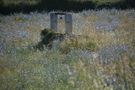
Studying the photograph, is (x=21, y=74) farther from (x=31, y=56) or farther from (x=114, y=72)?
(x=31, y=56)

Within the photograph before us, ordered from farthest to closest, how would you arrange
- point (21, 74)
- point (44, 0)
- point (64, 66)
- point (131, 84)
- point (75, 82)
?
point (44, 0) < point (64, 66) < point (21, 74) < point (75, 82) < point (131, 84)

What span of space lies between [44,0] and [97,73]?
25181 millimetres

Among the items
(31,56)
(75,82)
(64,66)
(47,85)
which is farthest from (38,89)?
(31,56)

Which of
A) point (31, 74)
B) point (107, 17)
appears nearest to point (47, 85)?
point (31, 74)

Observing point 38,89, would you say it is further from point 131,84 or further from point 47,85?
point 131,84

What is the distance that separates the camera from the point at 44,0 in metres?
31.4

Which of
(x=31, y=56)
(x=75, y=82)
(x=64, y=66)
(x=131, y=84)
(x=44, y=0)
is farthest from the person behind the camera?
(x=44, y=0)

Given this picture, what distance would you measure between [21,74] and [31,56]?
2.51 meters

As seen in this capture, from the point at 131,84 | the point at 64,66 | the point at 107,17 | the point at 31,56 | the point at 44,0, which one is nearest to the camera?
the point at 131,84

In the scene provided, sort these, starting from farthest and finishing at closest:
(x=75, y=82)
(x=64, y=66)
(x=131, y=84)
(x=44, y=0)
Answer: (x=44, y=0) → (x=64, y=66) → (x=75, y=82) → (x=131, y=84)

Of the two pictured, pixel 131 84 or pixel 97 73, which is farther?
pixel 97 73

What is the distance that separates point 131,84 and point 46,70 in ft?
5.87

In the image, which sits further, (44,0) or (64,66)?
(44,0)

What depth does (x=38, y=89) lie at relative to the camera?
622 centimetres
